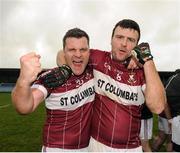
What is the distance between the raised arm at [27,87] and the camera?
3.76 meters

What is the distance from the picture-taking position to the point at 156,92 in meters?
4.78

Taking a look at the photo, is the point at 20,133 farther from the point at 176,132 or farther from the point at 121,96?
the point at 121,96

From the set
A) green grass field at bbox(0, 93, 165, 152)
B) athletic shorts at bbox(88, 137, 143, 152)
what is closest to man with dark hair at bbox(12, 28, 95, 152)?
athletic shorts at bbox(88, 137, 143, 152)

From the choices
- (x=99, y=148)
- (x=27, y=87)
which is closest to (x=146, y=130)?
(x=99, y=148)

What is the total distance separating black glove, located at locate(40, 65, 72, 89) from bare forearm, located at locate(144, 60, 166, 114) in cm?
98

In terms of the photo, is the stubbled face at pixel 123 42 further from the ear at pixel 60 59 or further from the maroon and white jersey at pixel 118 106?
the ear at pixel 60 59

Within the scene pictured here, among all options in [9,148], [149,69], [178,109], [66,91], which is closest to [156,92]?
[149,69]

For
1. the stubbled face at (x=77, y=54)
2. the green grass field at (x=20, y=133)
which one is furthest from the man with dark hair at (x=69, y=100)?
the green grass field at (x=20, y=133)

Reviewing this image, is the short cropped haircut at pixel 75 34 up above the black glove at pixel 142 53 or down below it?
above

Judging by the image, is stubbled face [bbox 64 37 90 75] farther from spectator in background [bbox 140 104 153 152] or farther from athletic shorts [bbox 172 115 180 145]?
Result: spectator in background [bbox 140 104 153 152]

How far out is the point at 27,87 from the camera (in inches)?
160

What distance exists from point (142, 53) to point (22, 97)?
1.60 m

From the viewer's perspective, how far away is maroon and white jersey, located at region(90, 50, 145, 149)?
5.02m

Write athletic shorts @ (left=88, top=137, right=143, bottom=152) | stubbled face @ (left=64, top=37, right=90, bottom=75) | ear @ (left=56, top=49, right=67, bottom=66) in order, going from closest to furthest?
1. stubbled face @ (left=64, top=37, right=90, bottom=75)
2. athletic shorts @ (left=88, top=137, right=143, bottom=152)
3. ear @ (left=56, top=49, right=67, bottom=66)
